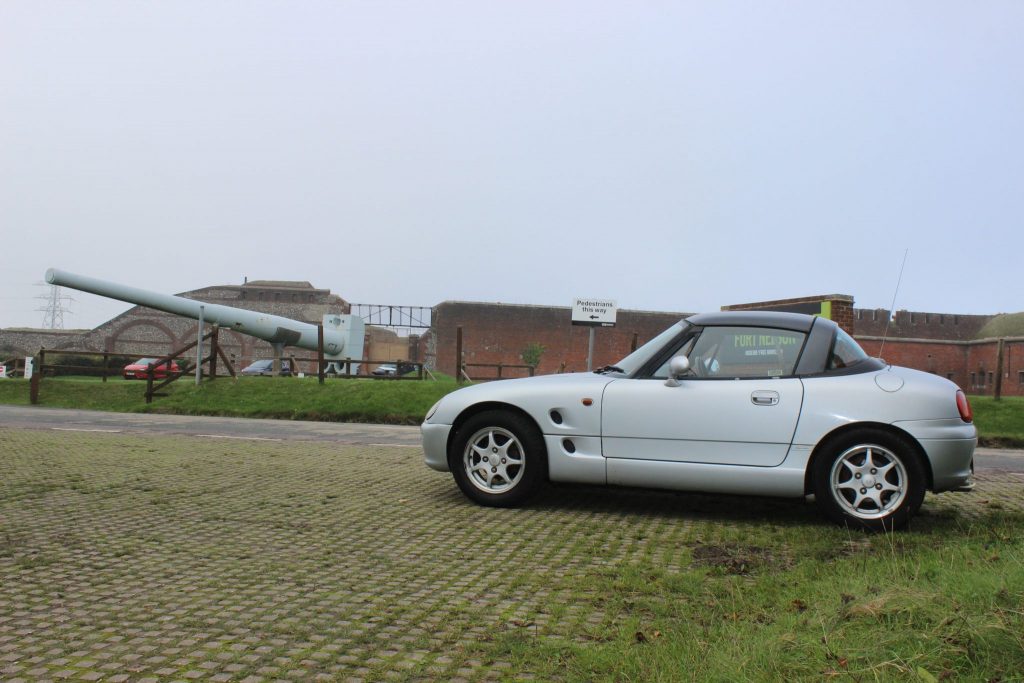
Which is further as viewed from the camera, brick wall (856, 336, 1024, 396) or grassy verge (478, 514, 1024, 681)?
brick wall (856, 336, 1024, 396)

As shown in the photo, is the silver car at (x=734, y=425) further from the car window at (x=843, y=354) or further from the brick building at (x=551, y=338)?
the brick building at (x=551, y=338)

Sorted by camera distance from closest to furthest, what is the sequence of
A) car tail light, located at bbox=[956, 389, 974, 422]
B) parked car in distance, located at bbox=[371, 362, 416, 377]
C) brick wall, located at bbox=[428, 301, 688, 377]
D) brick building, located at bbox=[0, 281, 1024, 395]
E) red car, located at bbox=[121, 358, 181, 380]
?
car tail light, located at bbox=[956, 389, 974, 422] < red car, located at bbox=[121, 358, 181, 380] < parked car in distance, located at bbox=[371, 362, 416, 377] < brick building, located at bbox=[0, 281, 1024, 395] < brick wall, located at bbox=[428, 301, 688, 377]

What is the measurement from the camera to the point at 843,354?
5.76 meters

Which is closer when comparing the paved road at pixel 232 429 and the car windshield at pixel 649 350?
the car windshield at pixel 649 350

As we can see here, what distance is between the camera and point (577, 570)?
170 inches

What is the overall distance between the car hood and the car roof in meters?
0.83

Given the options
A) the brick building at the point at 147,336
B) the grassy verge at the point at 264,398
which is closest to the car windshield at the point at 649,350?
the grassy verge at the point at 264,398

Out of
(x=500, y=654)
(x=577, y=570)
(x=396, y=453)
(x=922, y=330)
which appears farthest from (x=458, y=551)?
(x=922, y=330)

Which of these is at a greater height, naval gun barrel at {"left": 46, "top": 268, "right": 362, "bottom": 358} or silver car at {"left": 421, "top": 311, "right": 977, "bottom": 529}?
naval gun barrel at {"left": 46, "top": 268, "right": 362, "bottom": 358}

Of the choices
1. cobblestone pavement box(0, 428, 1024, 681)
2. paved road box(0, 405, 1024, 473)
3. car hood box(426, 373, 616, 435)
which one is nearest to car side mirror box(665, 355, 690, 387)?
car hood box(426, 373, 616, 435)

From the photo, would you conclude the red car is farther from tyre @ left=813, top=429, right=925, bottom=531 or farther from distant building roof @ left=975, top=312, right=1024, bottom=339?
distant building roof @ left=975, top=312, right=1024, bottom=339

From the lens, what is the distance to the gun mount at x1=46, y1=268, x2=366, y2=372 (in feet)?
84.5

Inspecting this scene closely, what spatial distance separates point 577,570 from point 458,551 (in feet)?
2.52

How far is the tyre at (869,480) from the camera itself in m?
5.21
